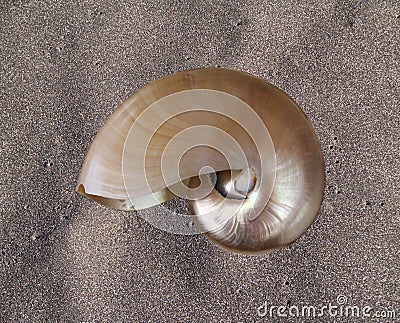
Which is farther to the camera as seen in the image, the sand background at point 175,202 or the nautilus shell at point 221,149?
the sand background at point 175,202

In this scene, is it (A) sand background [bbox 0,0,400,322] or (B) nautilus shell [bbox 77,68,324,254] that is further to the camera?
(A) sand background [bbox 0,0,400,322]

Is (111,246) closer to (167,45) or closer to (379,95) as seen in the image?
(167,45)

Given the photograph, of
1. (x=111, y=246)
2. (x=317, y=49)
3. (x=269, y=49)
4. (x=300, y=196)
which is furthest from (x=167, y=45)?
(x=300, y=196)

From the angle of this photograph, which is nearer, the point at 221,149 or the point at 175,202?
the point at 221,149

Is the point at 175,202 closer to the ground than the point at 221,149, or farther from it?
closer to the ground
